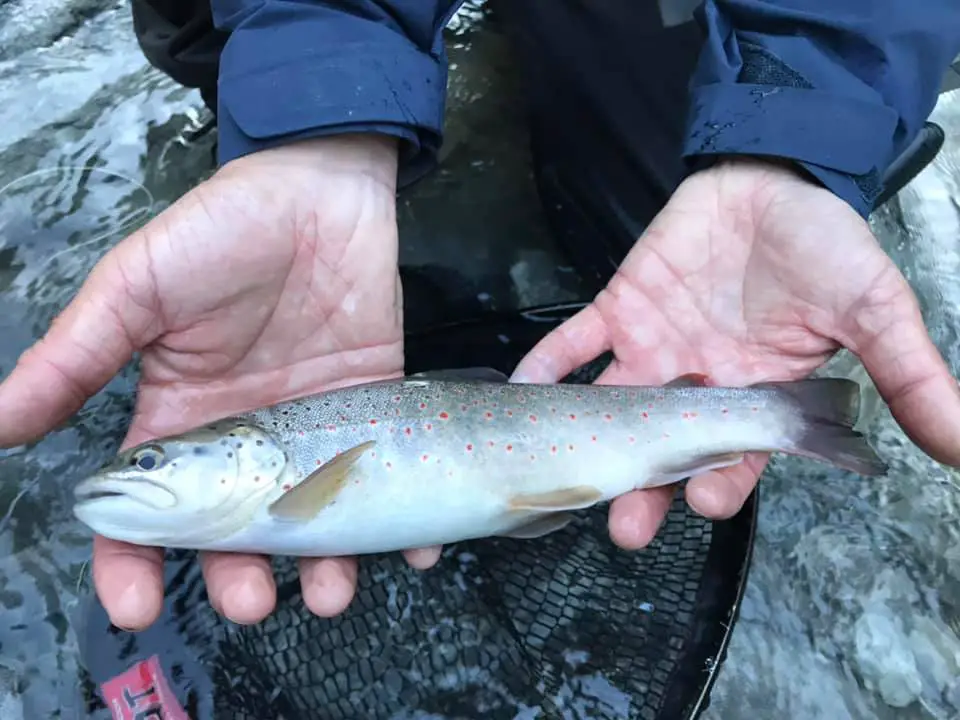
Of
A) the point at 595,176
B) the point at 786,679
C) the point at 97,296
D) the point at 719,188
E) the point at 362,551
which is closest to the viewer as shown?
the point at 97,296

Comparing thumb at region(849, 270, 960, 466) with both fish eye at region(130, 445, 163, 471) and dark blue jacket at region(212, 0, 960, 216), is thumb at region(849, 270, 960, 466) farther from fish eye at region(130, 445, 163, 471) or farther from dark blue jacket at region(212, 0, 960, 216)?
fish eye at region(130, 445, 163, 471)

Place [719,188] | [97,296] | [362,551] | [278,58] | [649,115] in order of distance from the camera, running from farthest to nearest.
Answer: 1. [649,115]
2. [719,188]
3. [278,58]
4. [362,551]
5. [97,296]

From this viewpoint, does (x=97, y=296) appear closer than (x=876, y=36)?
Yes

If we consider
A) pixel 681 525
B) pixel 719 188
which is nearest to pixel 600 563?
pixel 681 525

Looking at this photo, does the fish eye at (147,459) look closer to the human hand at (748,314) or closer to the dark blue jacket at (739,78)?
the dark blue jacket at (739,78)

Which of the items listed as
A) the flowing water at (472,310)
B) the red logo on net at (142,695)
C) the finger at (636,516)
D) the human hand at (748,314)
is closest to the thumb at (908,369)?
the human hand at (748,314)

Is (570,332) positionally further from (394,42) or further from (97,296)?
(97,296)

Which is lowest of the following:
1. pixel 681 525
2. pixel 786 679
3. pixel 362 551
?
pixel 786 679
